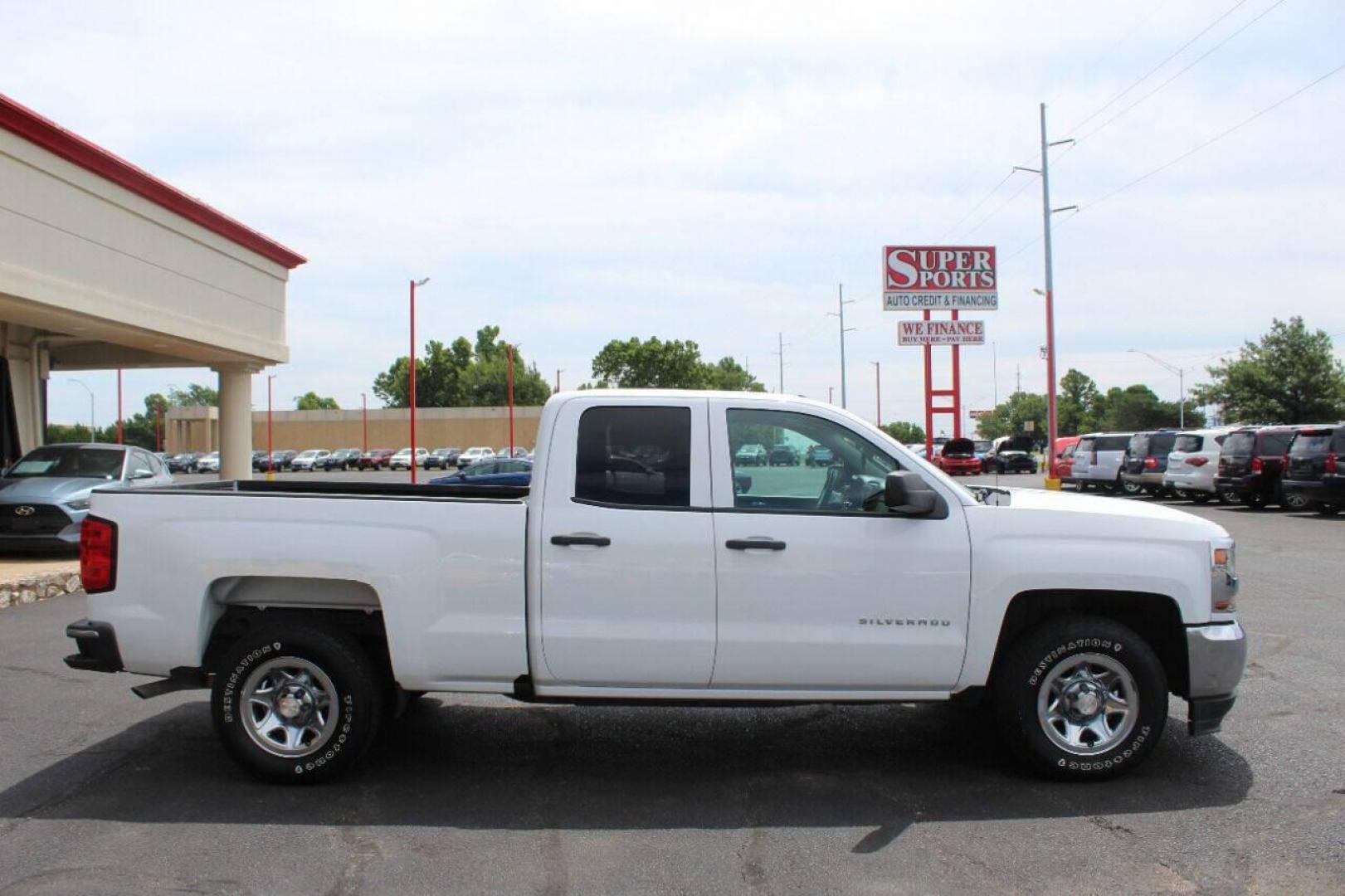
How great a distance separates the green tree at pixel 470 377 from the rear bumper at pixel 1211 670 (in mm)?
107402

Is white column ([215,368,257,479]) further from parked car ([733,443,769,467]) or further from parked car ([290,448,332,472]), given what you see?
parked car ([290,448,332,472])

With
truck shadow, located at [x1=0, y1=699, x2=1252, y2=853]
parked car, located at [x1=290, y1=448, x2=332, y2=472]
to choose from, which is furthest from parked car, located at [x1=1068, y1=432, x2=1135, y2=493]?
parked car, located at [x1=290, y1=448, x2=332, y2=472]

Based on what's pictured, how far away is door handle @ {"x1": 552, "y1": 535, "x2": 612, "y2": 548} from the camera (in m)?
5.34

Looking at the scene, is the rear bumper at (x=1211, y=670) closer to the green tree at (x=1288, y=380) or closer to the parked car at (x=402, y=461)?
the green tree at (x=1288, y=380)

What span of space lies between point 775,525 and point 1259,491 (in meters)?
22.0

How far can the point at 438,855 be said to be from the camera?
15.4ft

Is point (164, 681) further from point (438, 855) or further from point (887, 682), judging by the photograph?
point (887, 682)

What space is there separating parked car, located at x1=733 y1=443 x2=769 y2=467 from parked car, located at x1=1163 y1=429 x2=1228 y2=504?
23.3 m

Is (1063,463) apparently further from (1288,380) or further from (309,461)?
(309,461)

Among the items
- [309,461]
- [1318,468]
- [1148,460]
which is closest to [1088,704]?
[1318,468]

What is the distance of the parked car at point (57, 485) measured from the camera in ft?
47.3

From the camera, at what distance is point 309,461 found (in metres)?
79.8

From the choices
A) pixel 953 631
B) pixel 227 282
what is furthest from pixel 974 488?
pixel 227 282

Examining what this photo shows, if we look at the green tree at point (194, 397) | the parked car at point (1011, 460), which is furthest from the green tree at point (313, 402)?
the parked car at point (1011, 460)
